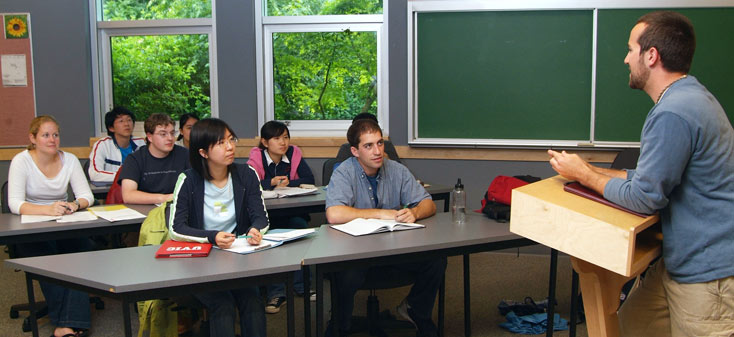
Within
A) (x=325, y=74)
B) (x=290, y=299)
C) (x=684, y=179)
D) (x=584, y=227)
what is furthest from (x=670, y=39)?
(x=325, y=74)

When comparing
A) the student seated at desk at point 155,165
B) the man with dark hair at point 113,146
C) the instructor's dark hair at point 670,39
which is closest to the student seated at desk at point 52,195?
the student seated at desk at point 155,165

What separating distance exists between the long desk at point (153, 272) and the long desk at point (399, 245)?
0.13m

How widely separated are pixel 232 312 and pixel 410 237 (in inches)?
34.6

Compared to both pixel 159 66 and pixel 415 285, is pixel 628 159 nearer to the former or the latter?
pixel 415 285

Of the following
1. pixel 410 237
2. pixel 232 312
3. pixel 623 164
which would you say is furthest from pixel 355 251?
pixel 623 164

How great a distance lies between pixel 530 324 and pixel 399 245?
4.13 feet

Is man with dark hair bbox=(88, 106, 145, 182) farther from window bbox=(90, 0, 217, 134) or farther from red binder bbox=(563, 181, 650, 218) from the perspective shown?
red binder bbox=(563, 181, 650, 218)

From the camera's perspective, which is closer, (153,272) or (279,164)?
(153,272)

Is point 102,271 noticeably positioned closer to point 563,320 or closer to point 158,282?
point 158,282

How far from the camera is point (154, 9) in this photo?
223 inches

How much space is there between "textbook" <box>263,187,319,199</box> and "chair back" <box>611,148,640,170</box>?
2.24m

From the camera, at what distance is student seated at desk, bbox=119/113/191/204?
3828 mm

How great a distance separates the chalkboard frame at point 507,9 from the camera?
185 inches

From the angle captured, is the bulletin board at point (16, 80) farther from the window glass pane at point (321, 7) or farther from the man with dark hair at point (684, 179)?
the man with dark hair at point (684, 179)
